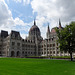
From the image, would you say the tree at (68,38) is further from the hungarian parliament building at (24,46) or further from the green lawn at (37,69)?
the hungarian parliament building at (24,46)

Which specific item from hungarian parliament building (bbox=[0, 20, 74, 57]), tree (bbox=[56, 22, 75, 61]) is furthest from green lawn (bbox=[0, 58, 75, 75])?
hungarian parliament building (bbox=[0, 20, 74, 57])

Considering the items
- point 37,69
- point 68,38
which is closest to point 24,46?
point 68,38

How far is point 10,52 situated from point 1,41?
16962mm

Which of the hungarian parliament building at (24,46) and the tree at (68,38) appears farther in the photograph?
the hungarian parliament building at (24,46)

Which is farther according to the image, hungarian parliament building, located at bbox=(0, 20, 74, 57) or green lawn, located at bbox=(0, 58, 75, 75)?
hungarian parliament building, located at bbox=(0, 20, 74, 57)

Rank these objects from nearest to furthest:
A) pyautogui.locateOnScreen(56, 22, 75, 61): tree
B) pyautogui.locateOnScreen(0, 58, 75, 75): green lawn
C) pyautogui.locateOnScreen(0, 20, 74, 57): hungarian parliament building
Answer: pyautogui.locateOnScreen(0, 58, 75, 75): green lawn < pyautogui.locateOnScreen(56, 22, 75, 61): tree < pyautogui.locateOnScreen(0, 20, 74, 57): hungarian parliament building

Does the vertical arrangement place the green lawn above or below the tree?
below

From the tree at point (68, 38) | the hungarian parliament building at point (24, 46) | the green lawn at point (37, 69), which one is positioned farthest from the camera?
the hungarian parliament building at point (24, 46)

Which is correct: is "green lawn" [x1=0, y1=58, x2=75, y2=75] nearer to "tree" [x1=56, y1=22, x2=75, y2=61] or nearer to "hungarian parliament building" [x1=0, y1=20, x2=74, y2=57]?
"tree" [x1=56, y1=22, x2=75, y2=61]

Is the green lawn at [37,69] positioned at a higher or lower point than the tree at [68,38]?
lower

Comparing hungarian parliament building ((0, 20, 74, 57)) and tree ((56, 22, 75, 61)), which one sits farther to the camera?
hungarian parliament building ((0, 20, 74, 57))

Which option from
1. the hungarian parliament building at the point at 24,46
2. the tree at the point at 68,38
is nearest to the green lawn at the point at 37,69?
the tree at the point at 68,38

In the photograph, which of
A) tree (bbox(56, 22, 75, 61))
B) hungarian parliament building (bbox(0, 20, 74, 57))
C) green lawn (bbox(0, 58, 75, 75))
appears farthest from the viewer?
hungarian parliament building (bbox(0, 20, 74, 57))

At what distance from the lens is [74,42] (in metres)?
37.6
